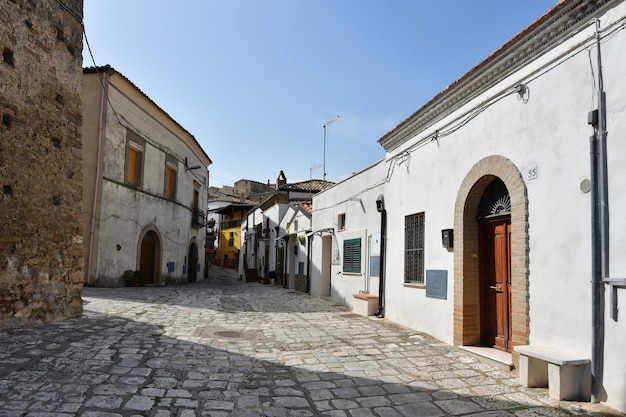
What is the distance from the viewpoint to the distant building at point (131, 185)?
1455 centimetres

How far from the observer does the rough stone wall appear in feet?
21.2

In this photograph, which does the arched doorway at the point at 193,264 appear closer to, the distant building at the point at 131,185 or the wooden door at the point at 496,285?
the distant building at the point at 131,185

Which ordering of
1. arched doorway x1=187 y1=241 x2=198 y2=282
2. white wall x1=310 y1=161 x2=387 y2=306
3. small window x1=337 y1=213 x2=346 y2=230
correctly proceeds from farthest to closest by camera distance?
arched doorway x1=187 y1=241 x2=198 y2=282, small window x1=337 y1=213 x2=346 y2=230, white wall x1=310 y1=161 x2=387 y2=306

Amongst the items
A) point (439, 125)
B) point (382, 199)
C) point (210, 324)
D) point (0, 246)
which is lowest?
point (210, 324)

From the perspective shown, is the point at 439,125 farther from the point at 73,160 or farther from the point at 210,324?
the point at 73,160

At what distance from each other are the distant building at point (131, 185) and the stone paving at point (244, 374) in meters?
7.58

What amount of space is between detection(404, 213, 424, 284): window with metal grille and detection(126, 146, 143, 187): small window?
12214 mm

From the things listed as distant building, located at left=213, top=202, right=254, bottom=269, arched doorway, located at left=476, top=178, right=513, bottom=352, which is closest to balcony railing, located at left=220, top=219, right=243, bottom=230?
distant building, located at left=213, top=202, right=254, bottom=269

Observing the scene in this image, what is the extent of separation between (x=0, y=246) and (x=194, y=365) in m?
3.50

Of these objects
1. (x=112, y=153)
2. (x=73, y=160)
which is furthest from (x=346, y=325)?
(x=112, y=153)

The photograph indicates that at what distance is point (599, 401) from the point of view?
3947mm

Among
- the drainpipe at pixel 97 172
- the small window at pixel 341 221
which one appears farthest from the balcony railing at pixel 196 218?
the small window at pixel 341 221

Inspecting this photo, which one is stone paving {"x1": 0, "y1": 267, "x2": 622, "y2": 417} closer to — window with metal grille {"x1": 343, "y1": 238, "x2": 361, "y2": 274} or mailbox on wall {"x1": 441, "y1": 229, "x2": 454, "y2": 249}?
mailbox on wall {"x1": 441, "y1": 229, "x2": 454, "y2": 249}

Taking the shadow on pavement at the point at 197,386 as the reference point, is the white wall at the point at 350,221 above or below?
above
